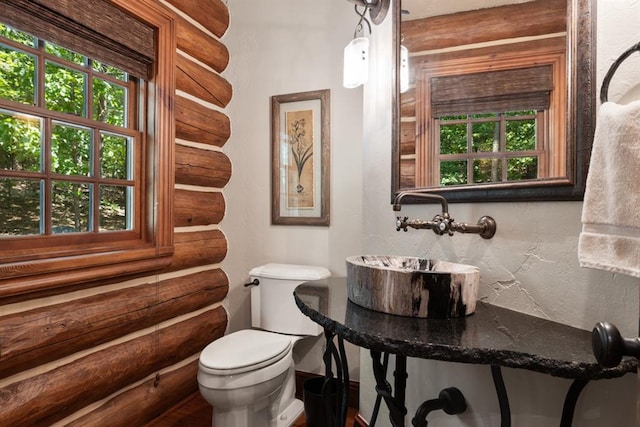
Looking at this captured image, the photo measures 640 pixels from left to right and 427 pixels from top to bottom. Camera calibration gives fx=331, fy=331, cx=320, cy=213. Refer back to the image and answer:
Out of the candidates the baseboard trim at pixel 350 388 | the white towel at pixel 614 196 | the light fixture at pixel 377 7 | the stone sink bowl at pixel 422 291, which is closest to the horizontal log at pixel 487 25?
the light fixture at pixel 377 7

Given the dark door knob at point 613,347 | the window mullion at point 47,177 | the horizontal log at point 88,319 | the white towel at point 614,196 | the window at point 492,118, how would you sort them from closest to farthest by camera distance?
the dark door knob at point 613,347, the white towel at point 614,196, the window at point 492,118, the horizontal log at point 88,319, the window mullion at point 47,177

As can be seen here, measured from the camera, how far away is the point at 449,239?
48.6 inches

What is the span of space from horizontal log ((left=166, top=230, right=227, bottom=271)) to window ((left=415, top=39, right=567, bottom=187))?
1431mm

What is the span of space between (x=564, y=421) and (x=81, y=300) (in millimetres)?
1811

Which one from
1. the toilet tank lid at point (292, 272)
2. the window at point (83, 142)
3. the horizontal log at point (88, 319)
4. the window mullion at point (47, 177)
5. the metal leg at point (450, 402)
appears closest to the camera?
the metal leg at point (450, 402)

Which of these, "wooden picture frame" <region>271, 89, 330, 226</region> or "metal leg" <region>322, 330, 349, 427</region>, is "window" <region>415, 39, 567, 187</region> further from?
"wooden picture frame" <region>271, 89, 330, 226</region>

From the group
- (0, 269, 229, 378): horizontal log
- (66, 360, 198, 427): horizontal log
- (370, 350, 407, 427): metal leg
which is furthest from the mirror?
(66, 360, 198, 427): horizontal log

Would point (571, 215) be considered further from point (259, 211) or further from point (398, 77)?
point (259, 211)

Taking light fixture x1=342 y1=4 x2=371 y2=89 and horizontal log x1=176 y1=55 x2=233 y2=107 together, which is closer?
light fixture x1=342 y1=4 x2=371 y2=89

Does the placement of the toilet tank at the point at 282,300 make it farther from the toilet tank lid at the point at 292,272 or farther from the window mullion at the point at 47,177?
the window mullion at the point at 47,177

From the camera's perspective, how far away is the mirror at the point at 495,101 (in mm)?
869

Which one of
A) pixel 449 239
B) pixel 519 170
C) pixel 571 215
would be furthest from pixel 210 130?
pixel 571 215

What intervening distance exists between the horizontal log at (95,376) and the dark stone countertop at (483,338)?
1135mm

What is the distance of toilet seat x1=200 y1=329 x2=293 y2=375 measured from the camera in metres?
1.49
